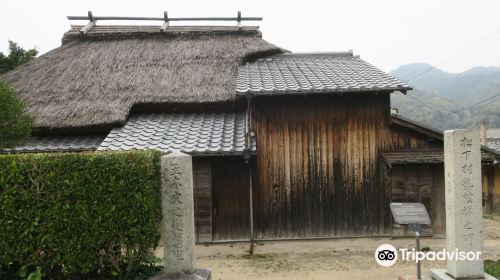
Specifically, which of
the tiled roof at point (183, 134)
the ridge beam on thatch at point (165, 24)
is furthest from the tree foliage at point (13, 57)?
the tiled roof at point (183, 134)

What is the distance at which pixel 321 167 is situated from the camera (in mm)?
9422

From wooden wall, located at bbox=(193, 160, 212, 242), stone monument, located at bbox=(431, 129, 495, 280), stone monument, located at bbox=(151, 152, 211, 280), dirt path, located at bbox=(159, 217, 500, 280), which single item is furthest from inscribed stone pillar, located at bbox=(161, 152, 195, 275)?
wooden wall, located at bbox=(193, 160, 212, 242)

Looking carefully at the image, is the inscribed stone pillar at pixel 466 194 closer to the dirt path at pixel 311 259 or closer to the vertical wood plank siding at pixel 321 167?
the dirt path at pixel 311 259

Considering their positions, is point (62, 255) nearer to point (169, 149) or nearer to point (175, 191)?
point (175, 191)

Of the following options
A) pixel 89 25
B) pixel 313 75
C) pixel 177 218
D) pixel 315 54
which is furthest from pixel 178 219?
pixel 89 25

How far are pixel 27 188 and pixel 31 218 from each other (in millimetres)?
393

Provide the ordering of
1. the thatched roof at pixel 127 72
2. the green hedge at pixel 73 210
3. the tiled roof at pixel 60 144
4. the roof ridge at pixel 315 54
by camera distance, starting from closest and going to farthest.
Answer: the green hedge at pixel 73 210 → the tiled roof at pixel 60 144 → the thatched roof at pixel 127 72 → the roof ridge at pixel 315 54

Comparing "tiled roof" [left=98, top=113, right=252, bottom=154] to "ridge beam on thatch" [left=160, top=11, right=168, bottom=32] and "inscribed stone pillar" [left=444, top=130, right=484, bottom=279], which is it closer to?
"inscribed stone pillar" [left=444, top=130, right=484, bottom=279]

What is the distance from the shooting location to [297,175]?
9414 mm

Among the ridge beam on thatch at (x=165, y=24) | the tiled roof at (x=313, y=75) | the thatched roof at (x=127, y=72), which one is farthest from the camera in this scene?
the ridge beam on thatch at (x=165, y=24)

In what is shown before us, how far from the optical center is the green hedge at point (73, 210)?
15.9 feet

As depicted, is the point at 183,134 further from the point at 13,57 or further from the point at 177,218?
the point at 13,57

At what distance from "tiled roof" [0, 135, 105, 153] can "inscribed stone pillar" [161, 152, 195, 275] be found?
4.80 meters

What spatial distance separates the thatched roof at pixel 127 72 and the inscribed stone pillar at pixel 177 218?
5066 millimetres
